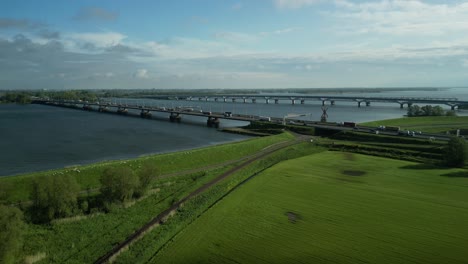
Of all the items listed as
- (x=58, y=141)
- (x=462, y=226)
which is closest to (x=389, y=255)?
(x=462, y=226)

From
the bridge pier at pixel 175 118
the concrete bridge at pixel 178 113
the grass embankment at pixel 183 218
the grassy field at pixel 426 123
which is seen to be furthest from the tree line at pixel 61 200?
the bridge pier at pixel 175 118

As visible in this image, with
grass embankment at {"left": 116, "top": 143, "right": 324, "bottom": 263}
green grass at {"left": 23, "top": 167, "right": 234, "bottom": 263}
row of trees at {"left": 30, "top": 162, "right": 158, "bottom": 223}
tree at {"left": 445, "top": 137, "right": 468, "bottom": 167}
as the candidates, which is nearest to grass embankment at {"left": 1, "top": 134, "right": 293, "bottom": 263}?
green grass at {"left": 23, "top": 167, "right": 234, "bottom": 263}

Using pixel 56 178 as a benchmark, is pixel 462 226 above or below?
below

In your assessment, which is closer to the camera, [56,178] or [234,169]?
[56,178]

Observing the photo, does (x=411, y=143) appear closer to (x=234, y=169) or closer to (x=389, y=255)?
(x=234, y=169)

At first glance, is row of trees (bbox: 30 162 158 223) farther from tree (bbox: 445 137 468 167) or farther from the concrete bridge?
the concrete bridge
